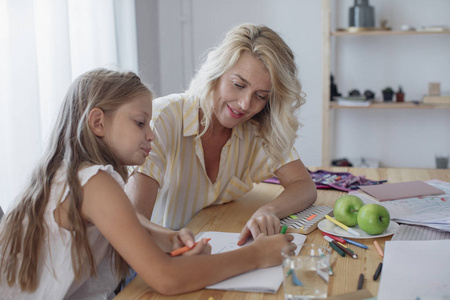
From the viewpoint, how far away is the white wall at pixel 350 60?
3650 mm

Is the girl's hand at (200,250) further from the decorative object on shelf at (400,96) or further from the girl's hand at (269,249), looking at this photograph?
the decorative object on shelf at (400,96)

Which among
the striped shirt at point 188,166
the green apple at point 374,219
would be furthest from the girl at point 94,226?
the striped shirt at point 188,166

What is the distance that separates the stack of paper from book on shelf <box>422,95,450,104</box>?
186 cm

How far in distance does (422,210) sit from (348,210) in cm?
27

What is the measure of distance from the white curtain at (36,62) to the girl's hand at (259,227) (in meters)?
0.73

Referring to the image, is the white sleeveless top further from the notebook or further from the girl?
the notebook

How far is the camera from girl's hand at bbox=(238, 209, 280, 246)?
4.13ft

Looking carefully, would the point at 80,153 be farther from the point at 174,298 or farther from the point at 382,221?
the point at 382,221

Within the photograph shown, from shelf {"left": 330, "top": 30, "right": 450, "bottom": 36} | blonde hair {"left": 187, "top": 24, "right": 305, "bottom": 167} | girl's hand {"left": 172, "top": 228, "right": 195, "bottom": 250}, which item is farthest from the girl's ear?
shelf {"left": 330, "top": 30, "right": 450, "bottom": 36}

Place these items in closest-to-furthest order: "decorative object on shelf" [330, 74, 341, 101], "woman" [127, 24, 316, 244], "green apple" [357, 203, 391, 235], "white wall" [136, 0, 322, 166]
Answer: "green apple" [357, 203, 391, 235], "woman" [127, 24, 316, 244], "decorative object on shelf" [330, 74, 341, 101], "white wall" [136, 0, 322, 166]

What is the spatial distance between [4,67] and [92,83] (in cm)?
83

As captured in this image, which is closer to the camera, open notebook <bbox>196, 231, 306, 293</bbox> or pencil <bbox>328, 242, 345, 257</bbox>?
open notebook <bbox>196, 231, 306, 293</bbox>

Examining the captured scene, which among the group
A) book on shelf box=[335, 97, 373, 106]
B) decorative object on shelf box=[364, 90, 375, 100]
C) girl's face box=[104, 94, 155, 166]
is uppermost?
girl's face box=[104, 94, 155, 166]

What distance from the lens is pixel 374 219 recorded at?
1.27 meters
